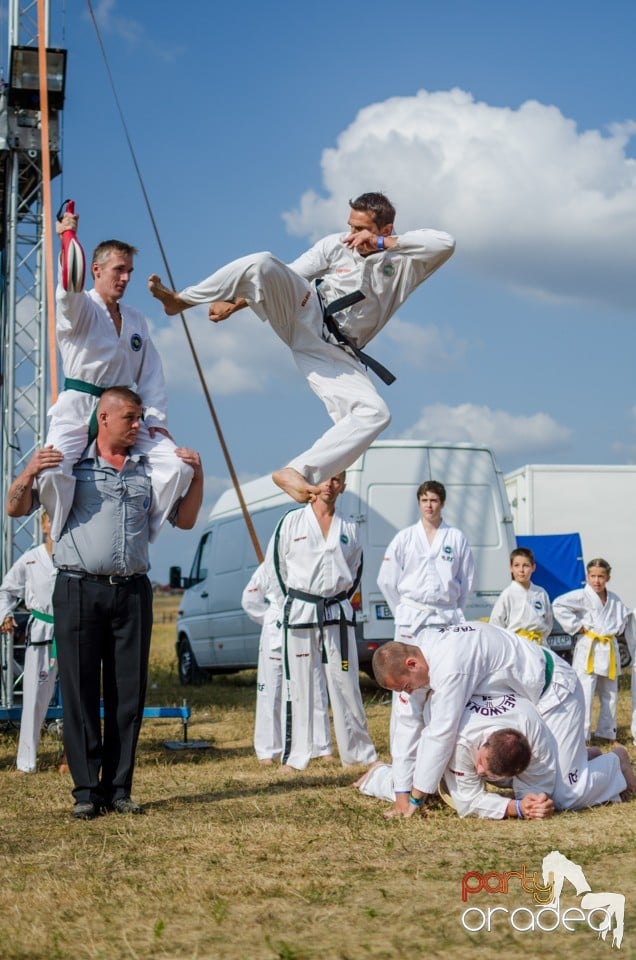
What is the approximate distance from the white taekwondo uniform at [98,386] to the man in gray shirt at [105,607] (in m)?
0.10

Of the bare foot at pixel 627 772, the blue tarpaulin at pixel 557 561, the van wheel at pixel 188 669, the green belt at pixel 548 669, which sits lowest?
the van wheel at pixel 188 669

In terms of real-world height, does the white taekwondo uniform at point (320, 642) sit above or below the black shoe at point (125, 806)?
above

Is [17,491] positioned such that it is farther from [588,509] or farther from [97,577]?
[588,509]

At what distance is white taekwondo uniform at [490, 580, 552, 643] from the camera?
411 inches

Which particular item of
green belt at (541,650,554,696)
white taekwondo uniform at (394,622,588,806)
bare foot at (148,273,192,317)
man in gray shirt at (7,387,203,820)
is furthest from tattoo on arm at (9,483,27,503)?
green belt at (541,650,554,696)

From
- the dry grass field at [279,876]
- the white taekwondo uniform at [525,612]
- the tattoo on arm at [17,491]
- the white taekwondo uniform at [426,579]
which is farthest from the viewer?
the white taekwondo uniform at [525,612]

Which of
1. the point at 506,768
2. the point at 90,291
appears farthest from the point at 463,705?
the point at 90,291

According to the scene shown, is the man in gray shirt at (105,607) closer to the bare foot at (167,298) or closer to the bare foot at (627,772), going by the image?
the bare foot at (167,298)

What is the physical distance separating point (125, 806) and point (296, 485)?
2133mm

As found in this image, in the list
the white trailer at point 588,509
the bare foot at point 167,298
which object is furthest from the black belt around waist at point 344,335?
the white trailer at point 588,509

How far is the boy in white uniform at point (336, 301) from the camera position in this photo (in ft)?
19.2

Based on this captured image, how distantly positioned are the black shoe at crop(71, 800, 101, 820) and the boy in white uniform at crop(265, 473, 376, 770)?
2.42 meters

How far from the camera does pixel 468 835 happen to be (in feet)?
17.2

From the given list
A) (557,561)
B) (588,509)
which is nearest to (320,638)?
(557,561)
